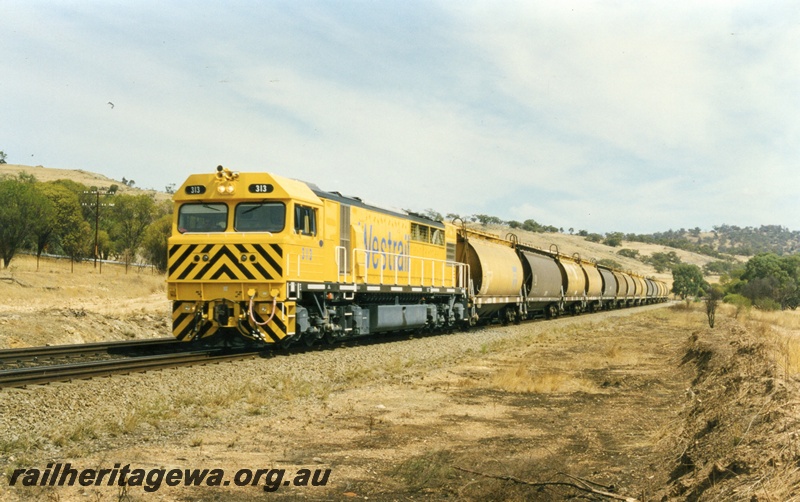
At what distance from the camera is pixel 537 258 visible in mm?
37719

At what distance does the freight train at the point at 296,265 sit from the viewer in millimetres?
15828

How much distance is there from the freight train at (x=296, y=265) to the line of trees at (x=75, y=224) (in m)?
42.3

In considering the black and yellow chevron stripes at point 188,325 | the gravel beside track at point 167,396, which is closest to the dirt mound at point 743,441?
the gravel beside track at point 167,396

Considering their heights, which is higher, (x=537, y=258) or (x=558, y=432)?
(x=537, y=258)

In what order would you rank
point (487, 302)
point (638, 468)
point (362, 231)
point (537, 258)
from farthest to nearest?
point (537, 258) < point (487, 302) < point (362, 231) < point (638, 468)

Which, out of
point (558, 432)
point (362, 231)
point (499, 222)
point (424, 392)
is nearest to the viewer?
point (558, 432)

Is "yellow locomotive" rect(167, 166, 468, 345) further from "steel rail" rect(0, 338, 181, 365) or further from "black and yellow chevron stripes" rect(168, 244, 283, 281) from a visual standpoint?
"steel rail" rect(0, 338, 181, 365)

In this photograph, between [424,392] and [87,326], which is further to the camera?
[87,326]

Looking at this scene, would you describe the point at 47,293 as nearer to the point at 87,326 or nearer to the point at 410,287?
the point at 87,326

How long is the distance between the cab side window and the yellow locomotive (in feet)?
0.08

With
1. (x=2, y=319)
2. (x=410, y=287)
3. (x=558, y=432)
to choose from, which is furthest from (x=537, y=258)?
(x=558, y=432)

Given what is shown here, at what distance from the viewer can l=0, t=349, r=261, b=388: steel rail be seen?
11062 millimetres

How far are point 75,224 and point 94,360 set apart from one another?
6057 cm

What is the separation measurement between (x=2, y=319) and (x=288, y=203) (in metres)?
11.2
